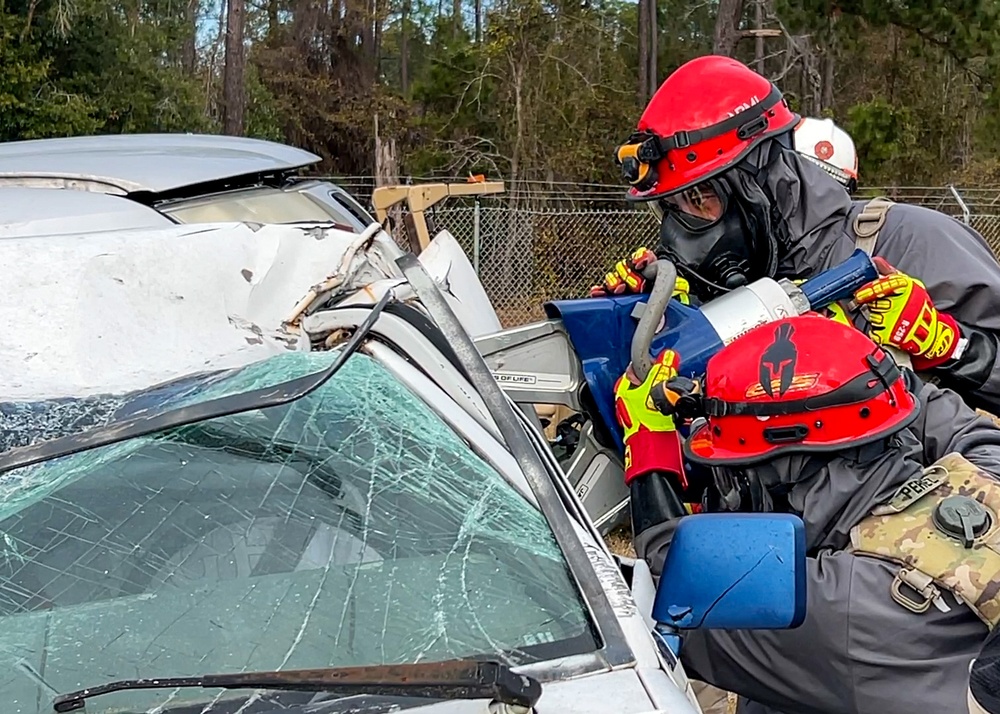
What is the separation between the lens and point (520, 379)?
2709 millimetres

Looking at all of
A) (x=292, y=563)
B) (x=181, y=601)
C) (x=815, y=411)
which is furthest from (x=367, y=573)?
(x=815, y=411)

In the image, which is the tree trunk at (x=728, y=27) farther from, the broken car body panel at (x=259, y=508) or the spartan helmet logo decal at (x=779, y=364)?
the broken car body panel at (x=259, y=508)

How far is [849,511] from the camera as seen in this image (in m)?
2.09

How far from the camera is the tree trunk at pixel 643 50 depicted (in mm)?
23000

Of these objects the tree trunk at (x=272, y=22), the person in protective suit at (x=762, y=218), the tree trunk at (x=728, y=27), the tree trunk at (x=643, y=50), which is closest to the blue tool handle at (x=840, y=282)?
the person in protective suit at (x=762, y=218)

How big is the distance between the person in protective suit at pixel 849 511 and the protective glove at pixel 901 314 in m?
0.42

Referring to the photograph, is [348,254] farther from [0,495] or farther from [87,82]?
[87,82]

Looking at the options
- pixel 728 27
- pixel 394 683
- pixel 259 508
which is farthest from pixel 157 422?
pixel 728 27

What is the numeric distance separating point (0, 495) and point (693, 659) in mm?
1325

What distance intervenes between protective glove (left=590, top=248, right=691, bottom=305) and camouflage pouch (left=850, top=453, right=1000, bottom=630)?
0.86 m

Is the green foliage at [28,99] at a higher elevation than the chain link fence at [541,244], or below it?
higher

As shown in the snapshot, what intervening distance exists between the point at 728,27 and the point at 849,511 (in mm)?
15224

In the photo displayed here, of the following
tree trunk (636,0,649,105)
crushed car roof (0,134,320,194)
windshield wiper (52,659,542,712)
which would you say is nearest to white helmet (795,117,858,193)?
crushed car roof (0,134,320,194)

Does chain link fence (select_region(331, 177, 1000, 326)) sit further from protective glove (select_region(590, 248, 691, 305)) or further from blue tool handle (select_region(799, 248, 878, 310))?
blue tool handle (select_region(799, 248, 878, 310))
